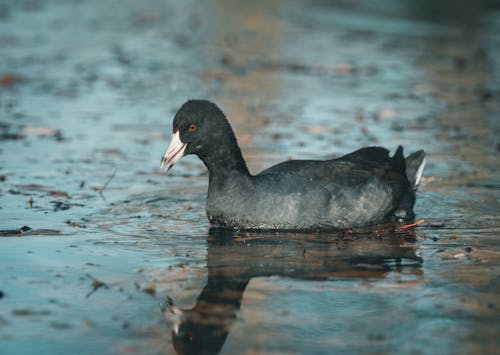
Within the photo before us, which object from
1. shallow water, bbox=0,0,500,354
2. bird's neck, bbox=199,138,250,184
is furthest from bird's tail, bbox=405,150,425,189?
bird's neck, bbox=199,138,250,184

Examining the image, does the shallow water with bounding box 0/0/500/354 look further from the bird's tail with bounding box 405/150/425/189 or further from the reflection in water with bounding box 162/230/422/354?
the bird's tail with bounding box 405/150/425/189

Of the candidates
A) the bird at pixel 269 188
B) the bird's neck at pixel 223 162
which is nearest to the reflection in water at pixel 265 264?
the bird at pixel 269 188

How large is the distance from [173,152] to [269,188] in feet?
2.43

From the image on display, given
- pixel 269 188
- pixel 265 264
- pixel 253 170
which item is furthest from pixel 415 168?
pixel 265 264

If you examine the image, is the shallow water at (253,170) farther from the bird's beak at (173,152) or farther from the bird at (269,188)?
the bird's beak at (173,152)

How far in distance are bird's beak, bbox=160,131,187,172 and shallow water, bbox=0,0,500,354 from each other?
473mm

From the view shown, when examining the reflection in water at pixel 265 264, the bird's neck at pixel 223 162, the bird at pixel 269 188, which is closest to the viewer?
the reflection in water at pixel 265 264

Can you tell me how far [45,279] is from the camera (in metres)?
5.37

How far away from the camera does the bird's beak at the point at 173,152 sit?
6.57 meters

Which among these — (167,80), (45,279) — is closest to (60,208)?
(45,279)

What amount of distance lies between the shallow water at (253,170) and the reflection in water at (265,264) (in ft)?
0.05

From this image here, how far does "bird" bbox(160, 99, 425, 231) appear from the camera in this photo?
21.5 feet

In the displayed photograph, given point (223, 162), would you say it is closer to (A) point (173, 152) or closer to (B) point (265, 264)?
(A) point (173, 152)

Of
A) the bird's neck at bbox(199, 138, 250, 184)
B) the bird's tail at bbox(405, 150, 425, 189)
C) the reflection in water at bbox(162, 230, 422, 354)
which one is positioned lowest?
the reflection in water at bbox(162, 230, 422, 354)
